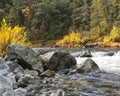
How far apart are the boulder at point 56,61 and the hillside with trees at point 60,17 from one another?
3120 cm

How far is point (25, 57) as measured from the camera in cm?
1430

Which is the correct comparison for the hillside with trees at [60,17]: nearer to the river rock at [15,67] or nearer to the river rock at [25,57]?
the river rock at [25,57]

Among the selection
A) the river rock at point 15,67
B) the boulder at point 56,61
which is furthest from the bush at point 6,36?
the river rock at point 15,67

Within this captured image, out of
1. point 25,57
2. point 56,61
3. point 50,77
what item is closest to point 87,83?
point 50,77

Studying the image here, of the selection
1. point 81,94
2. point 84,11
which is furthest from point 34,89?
point 84,11

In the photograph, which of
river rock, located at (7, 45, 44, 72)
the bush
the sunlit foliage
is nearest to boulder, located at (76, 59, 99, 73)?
river rock, located at (7, 45, 44, 72)

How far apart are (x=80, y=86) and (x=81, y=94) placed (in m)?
1.32

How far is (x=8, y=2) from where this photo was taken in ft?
211

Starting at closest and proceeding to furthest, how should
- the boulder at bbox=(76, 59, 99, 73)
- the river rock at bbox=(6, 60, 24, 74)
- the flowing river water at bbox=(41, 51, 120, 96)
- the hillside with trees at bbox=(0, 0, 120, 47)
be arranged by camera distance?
1. the flowing river water at bbox=(41, 51, 120, 96)
2. the river rock at bbox=(6, 60, 24, 74)
3. the boulder at bbox=(76, 59, 99, 73)
4. the hillside with trees at bbox=(0, 0, 120, 47)

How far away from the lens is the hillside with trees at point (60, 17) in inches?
1863

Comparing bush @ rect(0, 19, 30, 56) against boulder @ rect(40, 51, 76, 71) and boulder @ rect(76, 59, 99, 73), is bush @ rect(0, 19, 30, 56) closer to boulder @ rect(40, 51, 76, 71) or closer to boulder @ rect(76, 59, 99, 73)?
boulder @ rect(40, 51, 76, 71)

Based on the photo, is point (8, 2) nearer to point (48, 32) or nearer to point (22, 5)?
point (22, 5)

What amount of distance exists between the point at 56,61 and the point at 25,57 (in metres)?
1.86

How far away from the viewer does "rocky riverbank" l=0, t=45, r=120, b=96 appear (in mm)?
9742
